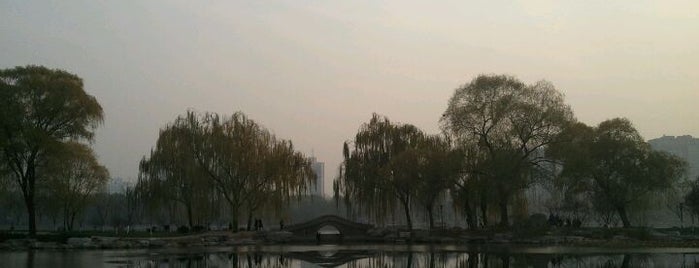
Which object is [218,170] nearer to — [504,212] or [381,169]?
[381,169]

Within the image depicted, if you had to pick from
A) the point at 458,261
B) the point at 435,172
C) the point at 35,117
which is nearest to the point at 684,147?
the point at 435,172

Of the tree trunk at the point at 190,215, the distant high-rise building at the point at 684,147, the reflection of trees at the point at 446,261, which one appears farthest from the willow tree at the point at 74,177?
the distant high-rise building at the point at 684,147

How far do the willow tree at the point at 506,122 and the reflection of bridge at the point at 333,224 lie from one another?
11.7 metres

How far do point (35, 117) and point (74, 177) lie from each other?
6984mm

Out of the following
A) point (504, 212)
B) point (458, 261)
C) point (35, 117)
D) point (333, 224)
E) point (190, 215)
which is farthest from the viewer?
point (333, 224)

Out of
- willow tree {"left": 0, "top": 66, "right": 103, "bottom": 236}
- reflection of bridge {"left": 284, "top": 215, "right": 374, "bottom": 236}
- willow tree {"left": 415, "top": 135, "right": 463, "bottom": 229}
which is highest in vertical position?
A: willow tree {"left": 0, "top": 66, "right": 103, "bottom": 236}

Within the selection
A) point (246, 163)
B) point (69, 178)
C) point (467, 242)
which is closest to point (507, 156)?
point (467, 242)

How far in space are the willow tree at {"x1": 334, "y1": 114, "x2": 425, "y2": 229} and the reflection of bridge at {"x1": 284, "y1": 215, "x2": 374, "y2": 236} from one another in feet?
8.74

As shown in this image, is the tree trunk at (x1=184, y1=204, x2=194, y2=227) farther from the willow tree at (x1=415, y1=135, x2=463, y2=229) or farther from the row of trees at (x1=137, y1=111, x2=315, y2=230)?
the willow tree at (x1=415, y1=135, x2=463, y2=229)

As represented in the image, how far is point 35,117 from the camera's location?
4422cm

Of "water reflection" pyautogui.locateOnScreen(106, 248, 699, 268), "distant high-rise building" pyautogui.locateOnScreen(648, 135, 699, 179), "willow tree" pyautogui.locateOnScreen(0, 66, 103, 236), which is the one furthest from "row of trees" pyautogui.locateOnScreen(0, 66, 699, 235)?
"distant high-rise building" pyautogui.locateOnScreen(648, 135, 699, 179)

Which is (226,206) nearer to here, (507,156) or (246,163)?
(246,163)

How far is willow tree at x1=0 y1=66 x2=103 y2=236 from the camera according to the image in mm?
42938

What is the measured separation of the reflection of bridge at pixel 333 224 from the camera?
56884 mm
